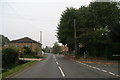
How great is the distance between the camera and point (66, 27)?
199 feet

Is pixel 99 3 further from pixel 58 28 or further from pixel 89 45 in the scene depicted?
pixel 58 28

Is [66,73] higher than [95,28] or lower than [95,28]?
lower

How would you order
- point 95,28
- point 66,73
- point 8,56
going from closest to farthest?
point 66,73 → point 8,56 → point 95,28

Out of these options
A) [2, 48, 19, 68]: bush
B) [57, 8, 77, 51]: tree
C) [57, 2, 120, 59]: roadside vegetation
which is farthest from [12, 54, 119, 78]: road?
[57, 8, 77, 51]: tree

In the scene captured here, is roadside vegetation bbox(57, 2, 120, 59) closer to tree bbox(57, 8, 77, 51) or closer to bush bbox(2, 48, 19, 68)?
tree bbox(57, 8, 77, 51)

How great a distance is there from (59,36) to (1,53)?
1277 inches

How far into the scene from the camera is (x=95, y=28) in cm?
5253

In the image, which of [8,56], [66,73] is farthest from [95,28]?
[66,73]

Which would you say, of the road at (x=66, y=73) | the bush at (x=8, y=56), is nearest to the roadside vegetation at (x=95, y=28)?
the bush at (x=8, y=56)

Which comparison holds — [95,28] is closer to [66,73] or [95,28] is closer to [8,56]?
[8,56]

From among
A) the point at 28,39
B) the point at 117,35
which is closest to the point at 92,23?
the point at 117,35

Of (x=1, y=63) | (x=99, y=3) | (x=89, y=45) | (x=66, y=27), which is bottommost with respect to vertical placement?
(x=1, y=63)

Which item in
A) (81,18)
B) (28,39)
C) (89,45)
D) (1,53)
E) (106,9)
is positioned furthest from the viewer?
(28,39)

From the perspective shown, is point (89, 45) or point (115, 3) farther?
point (115, 3)
